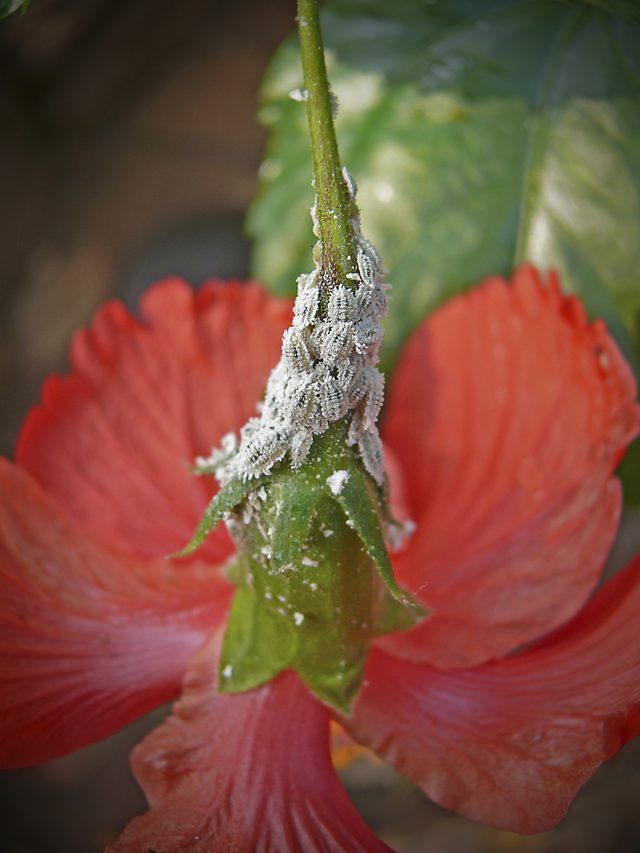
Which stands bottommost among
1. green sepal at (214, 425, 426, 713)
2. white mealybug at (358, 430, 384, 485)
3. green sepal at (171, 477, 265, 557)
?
green sepal at (214, 425, 426, 713)

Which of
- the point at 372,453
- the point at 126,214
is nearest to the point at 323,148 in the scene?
the point at 372,453

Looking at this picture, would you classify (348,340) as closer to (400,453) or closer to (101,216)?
(400,453)

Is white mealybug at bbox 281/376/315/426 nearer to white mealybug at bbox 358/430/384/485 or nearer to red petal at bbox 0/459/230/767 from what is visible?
white mealybug at bbox 358/430/384/485

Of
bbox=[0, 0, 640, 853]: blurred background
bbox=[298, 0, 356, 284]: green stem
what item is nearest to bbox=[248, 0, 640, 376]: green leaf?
bbox=[298, 0, 356, 284]: green stem

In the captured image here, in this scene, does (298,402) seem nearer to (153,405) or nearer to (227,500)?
(227,500)

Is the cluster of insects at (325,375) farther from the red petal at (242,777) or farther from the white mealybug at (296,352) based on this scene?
the red petal at (242,777)

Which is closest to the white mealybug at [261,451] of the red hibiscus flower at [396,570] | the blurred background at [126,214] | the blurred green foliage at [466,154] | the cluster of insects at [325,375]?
the cluster of insects at [325,375]
